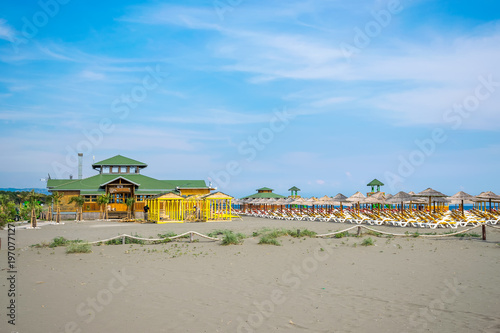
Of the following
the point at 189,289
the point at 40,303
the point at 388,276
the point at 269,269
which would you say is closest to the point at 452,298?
the point at 388,276

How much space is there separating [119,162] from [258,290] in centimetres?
3384

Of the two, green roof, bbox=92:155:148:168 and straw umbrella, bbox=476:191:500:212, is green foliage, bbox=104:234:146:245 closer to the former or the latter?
straw umbrella, bbox=476:191:500:212

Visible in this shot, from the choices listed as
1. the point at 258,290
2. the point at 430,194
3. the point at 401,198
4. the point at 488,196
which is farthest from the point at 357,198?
the point at 258,290

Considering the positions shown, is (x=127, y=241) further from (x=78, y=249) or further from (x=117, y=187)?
(x=117, y=187)

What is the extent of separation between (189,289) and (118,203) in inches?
1131

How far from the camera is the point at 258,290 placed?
8008mm

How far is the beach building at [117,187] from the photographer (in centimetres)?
3309

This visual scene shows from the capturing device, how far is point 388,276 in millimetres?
9125

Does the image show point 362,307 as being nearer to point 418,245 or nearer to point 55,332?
point 55,332

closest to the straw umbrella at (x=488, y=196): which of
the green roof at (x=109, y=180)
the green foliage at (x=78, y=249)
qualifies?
the green roof at (x=109, y=180)

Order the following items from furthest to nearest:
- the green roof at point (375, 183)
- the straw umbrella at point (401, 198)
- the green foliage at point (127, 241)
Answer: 1. the green roof at point (375, 183)
2. the straw umbrella at point (401, 198)
3. the green foliage at point (127, 241)

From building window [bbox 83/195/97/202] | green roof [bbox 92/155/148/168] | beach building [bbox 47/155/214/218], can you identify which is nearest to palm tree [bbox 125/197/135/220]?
beach building [bbox 47/155/214/218]

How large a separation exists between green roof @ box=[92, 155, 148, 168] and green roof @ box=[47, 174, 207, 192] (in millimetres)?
1198

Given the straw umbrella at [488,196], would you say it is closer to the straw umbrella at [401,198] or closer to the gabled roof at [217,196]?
the straw umbrella at [401,198]
